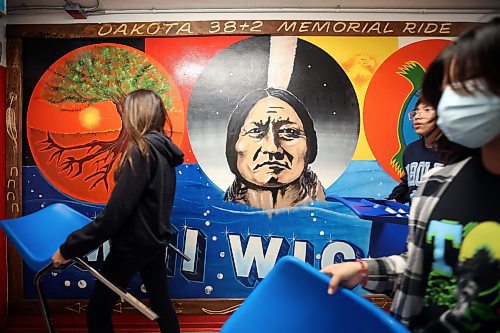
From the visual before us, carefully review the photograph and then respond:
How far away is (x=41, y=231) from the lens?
7.79ft

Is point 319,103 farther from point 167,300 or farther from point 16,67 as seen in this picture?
point 16,67

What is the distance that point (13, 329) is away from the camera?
296 cm

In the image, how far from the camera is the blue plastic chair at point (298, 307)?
34.3 inches

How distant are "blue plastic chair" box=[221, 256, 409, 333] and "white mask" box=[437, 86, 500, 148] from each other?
0.41 metres

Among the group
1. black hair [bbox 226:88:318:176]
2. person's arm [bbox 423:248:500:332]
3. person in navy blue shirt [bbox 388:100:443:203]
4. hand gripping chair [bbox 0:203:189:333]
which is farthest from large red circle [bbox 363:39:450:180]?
person's arm [bbox 423:248:500:332]

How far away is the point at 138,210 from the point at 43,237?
0.88 metres

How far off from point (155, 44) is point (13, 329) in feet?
8.32

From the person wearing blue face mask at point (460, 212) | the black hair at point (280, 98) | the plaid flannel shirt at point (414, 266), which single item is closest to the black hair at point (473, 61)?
the person wearing blue face mask at point (460, 212)

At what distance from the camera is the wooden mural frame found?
312 cm

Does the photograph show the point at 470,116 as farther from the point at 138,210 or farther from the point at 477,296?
the point at 138,210

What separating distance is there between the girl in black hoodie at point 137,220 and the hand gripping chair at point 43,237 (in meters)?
0.12

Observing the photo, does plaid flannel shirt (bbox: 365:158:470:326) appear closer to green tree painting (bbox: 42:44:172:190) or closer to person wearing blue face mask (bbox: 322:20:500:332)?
person wearing blue face mask (bbox: 322:20:500:332)

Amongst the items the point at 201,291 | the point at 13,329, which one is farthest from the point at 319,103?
the point at 13,329

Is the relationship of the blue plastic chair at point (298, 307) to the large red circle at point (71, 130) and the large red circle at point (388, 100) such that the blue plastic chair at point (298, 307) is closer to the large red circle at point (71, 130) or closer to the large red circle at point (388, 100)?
the large red circle at point (71, 130)
